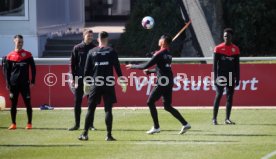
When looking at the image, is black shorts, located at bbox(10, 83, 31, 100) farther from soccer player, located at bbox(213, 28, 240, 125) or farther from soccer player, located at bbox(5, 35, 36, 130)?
soccer player, located at bbox(213, 28, 240, 125)

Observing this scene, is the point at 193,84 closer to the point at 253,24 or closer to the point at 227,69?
the point at 227,69

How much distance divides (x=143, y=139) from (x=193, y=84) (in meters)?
6.43

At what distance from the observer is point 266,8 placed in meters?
32.6

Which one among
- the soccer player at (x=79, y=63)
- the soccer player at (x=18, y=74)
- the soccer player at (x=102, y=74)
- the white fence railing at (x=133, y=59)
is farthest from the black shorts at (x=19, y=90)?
the white fence railing at (x=133, y=59)

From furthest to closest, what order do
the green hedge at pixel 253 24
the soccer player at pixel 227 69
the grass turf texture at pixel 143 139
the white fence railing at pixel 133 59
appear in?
the green hedge at pixel 253 24 → the white fence railing at pixel 133 59 → the soccer player at pixel 227 69 → the grass turf texture at pixel 143 139

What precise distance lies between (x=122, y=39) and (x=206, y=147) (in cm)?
2021

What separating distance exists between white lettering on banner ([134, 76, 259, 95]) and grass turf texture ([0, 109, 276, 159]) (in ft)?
4.97

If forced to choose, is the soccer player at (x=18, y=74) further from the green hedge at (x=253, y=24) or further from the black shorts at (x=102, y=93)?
the green hedge at (x=253, y=24)

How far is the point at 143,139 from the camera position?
15.8 meters

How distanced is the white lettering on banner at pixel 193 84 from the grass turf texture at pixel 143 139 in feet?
4.97

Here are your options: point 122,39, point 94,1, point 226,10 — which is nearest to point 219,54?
point 226,10

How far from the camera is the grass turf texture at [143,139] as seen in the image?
1405 centimetres

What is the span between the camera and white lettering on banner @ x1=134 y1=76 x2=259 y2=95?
21.9 meters

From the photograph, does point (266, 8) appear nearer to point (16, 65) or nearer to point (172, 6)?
point (172, 6)
